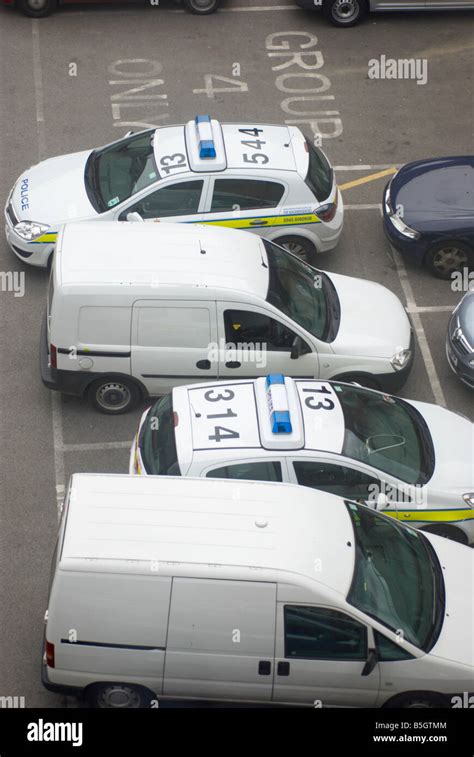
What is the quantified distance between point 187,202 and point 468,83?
668 cm

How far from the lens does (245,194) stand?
496 inches

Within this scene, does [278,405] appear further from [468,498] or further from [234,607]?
[234,607]

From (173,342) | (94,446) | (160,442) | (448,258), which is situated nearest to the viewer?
(160,442)

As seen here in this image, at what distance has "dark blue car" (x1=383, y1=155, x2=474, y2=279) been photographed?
1312cm

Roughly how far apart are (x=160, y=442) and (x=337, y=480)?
5.45ft

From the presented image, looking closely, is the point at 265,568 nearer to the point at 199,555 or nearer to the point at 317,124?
the point at 199,555

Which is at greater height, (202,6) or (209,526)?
(202,6)

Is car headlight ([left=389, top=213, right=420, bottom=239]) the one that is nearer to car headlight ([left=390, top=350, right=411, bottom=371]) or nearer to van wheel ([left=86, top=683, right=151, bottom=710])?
car headlight ([left=390, top=350, right=411, bottom=371])

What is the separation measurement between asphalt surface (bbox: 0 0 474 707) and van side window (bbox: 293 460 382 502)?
2.61m

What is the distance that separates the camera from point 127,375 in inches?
437

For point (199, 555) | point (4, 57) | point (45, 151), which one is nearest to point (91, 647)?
point (199, 555)

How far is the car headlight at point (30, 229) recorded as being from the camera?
494 inches

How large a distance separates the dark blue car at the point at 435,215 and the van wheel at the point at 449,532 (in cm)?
458

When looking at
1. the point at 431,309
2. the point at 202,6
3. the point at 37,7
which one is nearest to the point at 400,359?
the point at 431,309
